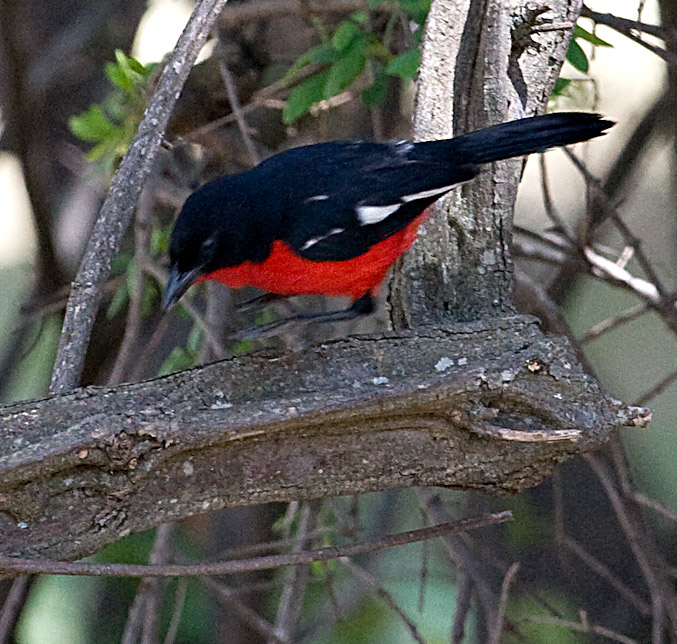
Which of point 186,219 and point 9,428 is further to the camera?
point 186,219

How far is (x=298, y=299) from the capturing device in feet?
12.0

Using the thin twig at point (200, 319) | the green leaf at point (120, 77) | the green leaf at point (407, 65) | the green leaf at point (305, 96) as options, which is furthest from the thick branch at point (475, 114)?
the green leaf at point (120, 77)

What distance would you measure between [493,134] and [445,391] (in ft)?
2.55

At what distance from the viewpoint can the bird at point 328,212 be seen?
216cm

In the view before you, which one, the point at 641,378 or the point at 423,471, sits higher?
the point at 641,378

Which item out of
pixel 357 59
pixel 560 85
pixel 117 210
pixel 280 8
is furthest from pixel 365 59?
pixel 117 210

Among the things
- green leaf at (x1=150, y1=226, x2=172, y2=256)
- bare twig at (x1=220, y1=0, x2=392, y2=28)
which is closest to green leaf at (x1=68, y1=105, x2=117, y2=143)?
green leaf at (x1=150, y1=226, x2=172, y2=256)

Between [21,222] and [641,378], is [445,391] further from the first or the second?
[641,378]

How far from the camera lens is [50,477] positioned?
1485 mm

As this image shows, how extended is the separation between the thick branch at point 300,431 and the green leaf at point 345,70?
114 centimetres

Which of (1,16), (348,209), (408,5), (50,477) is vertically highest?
(1,16)

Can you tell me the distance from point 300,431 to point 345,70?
142 centimetres

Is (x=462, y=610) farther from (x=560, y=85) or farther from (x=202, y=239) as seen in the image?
(x=560, y=85)

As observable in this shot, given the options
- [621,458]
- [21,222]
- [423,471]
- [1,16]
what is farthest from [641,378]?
[423,471]
